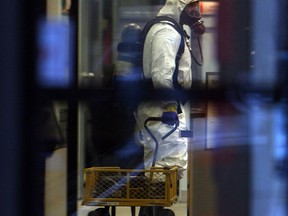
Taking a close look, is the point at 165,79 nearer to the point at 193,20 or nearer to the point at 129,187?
the point at 193,20

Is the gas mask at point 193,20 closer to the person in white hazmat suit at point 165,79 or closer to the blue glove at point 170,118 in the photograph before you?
the person in white hazmat suit at point 165,79

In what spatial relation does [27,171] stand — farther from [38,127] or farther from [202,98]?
[202,98]

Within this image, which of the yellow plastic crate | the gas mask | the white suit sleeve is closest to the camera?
the gas mask

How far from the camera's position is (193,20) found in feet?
6.07

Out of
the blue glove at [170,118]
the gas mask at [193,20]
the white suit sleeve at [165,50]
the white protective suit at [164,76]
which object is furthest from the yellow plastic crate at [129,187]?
the gas mask at [193,20]

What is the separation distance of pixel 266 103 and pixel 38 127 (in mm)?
548

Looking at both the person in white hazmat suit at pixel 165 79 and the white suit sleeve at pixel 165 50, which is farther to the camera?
the white suit sleeve at pixel 165 50

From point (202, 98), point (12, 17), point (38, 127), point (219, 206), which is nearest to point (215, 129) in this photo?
point (202, 98)

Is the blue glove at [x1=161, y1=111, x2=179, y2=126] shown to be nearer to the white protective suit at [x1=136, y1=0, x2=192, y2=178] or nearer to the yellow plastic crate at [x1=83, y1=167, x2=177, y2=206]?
the white protective suit at [x1=136, y1=0, x2=192, y2=178]

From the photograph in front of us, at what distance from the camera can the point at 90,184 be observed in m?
1.98

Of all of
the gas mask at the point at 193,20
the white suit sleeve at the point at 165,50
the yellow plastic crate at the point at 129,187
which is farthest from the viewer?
the yellow plastic crate at the point at 129,187

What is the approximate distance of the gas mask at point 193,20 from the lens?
5.74ft

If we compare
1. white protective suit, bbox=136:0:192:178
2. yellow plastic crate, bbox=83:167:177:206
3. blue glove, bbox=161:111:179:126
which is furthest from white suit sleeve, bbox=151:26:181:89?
yellow plastic crate, bbox=83:167:177:206

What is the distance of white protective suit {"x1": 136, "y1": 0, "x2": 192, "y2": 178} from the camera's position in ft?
5.75
